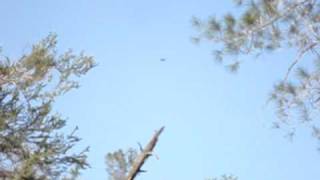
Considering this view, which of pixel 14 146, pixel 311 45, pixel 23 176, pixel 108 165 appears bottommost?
pixel 23 176

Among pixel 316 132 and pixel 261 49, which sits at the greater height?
pixel 261 49

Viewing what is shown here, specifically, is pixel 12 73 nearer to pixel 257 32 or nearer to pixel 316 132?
pixel 257 32

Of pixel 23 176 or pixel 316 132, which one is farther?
pixel 23 176

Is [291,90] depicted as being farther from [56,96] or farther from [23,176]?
[56,96]

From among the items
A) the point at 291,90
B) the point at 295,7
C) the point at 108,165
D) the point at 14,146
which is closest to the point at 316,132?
the point at 291,90

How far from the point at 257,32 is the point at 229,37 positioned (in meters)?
0.44

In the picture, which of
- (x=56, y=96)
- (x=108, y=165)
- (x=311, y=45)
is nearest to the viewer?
(x=311, y=45)

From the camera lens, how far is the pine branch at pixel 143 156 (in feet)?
9.80

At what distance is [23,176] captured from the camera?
10000mm

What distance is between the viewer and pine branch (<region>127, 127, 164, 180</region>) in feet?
9.80

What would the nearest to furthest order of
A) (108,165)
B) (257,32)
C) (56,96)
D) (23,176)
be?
1. (257,32)
2. (23,176)
3. (56,96)
4. (108,165)

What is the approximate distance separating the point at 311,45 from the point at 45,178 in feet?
21.6

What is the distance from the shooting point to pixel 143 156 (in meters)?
3.02

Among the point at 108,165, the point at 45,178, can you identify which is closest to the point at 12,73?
the point at 45,178
